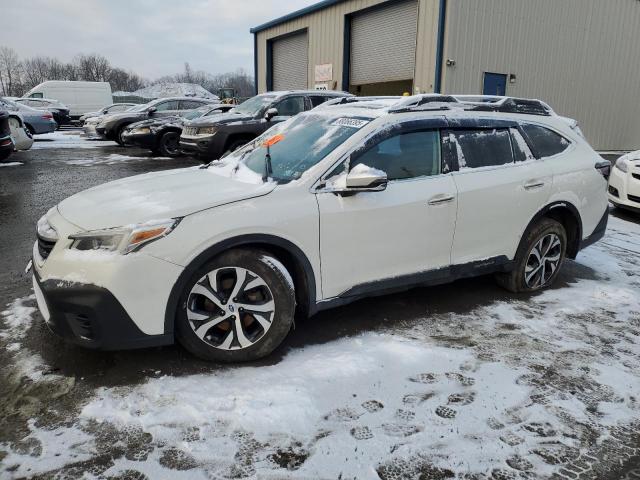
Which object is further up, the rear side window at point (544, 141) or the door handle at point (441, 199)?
the rear side window at point (544, 141)

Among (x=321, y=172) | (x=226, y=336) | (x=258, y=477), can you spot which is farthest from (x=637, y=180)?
(x=258, y=477)

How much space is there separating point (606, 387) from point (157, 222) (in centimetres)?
275

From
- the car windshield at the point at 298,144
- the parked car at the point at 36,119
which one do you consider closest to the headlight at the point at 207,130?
the car windshield at the point at 298,144

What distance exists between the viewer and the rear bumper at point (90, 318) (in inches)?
110

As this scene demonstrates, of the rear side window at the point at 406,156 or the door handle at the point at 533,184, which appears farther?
the door handle at the point at 533,184

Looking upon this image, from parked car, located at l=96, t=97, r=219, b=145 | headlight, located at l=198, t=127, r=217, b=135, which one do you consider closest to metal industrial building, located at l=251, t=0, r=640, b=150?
parked car, located at l=96, t=97, r=219, b=145

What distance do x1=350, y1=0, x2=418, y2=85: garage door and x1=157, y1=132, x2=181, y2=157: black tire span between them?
7.10 meters

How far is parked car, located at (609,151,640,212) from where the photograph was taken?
8094 millimetres

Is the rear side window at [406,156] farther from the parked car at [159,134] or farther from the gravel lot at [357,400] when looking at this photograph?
the parked car at [159,134]

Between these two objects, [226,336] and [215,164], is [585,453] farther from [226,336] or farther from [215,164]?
[215,164]

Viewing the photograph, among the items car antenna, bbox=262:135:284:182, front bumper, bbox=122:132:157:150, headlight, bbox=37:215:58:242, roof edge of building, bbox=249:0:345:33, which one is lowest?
front bumper, bbox=122:132:157:150

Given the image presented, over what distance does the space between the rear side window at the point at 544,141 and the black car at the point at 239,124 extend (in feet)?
22.1

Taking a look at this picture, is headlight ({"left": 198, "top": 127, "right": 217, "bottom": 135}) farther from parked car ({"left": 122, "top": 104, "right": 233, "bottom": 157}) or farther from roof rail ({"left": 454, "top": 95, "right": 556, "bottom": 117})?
roof rail ({"left": 454, "top": 95, "right": 556, "bottom": 117})

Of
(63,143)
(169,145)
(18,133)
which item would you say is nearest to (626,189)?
(169,145)
